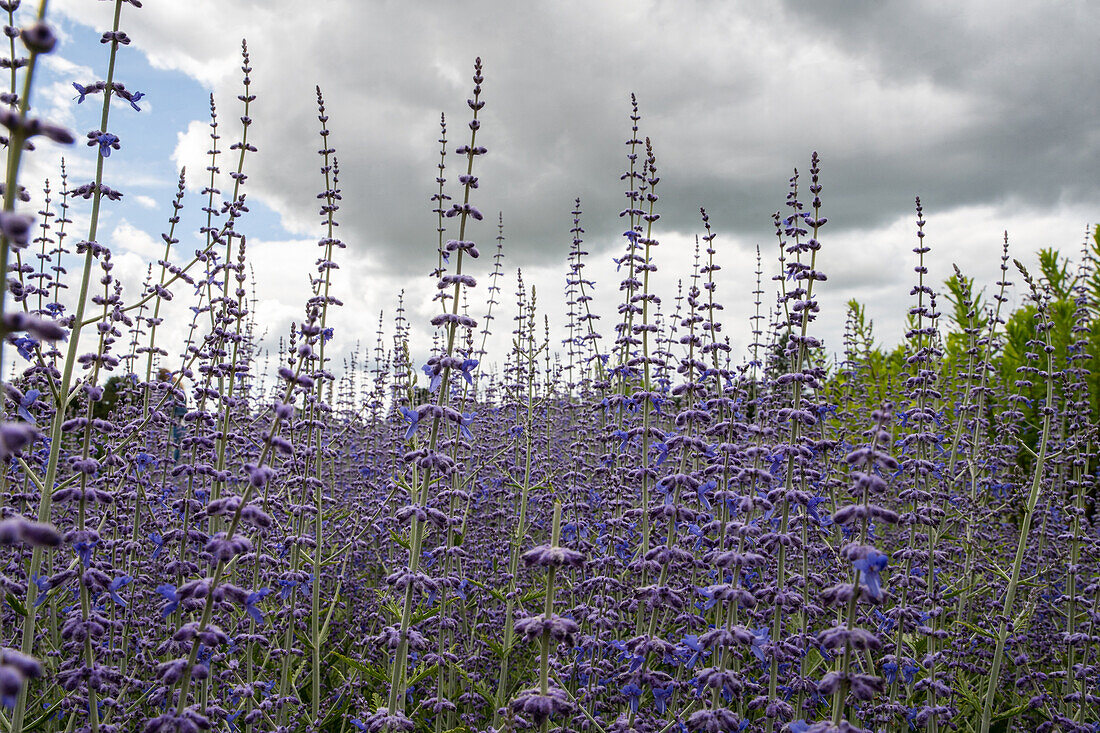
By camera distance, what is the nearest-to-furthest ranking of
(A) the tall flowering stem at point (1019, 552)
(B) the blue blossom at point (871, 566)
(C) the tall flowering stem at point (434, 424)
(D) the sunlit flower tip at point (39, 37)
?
(D) the sunlit flower tip at point (39, 37) < (B) the blue blossom at point (871, 566) < (C) the tall flowering stem at point (434, 424) < (A) the tall flowering stem at point (1019, 552)

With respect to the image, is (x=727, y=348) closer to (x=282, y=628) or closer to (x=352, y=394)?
(x=282, y=628)

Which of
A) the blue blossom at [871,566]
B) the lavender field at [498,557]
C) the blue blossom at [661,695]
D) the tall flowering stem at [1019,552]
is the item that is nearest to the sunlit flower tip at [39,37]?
the lavender field at [498,557]

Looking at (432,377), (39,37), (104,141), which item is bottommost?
(432,377)

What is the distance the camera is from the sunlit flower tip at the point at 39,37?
83.8 inches

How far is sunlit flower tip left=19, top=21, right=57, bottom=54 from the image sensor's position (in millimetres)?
2129

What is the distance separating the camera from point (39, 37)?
7.04 feet

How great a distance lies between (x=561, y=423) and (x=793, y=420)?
10.3 meters

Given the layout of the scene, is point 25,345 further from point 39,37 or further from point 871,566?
point 871,566

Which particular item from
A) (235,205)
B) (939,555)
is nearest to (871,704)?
(939,555)

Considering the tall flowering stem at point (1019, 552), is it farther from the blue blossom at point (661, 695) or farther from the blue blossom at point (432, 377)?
the blue blossom at point (432, 377)

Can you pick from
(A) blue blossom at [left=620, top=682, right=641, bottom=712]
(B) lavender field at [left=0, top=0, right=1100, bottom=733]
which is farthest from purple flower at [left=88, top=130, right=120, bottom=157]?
(A) blue blossom at [left=620, top=682, right=641, bottom=712]

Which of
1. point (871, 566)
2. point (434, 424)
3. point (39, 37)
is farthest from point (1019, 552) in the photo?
point (39, 37)

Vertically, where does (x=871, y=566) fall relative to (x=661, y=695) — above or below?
above

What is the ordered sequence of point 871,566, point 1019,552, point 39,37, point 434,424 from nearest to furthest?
point 39,37 → point 871,566 → point 434,424 → point 1019,552
